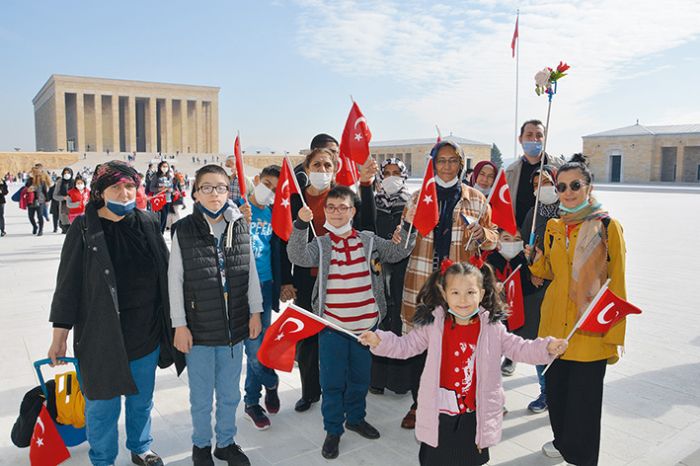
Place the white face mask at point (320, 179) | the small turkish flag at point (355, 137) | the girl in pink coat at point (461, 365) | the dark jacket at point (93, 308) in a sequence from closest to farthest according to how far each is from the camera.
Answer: the girl in pink coat at point (461, 365) < the dark jacket at point (93, 308) < the white face mask at point (320, 179) < the small turkish flag at point (355, 137)

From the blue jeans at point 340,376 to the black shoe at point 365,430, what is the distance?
0.04 metres

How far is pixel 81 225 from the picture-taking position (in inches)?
117

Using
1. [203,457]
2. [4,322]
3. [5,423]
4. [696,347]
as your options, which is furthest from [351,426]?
[4,322]

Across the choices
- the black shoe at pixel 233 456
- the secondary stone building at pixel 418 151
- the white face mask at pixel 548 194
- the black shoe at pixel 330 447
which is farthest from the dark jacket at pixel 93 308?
the secondary stone building at pixel 418 151

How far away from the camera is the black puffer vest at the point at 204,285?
10.2 ft

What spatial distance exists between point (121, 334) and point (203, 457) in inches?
36.3

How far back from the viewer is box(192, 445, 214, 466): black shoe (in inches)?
127

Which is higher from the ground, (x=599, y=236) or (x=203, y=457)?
(x=599, y=236)

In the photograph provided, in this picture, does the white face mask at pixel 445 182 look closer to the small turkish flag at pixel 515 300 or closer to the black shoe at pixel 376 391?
the small turkish flag at pixel 515 300

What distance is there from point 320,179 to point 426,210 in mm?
944

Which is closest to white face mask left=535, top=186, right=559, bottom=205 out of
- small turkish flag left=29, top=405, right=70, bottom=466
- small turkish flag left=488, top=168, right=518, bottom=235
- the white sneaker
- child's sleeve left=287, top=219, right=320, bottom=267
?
small turkish flag left=488, top=168, right=518, bottom=235

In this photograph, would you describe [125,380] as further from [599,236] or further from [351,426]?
[599,236]

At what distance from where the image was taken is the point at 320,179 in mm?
4012

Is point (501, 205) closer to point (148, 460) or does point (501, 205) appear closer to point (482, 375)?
point (482, 375)
